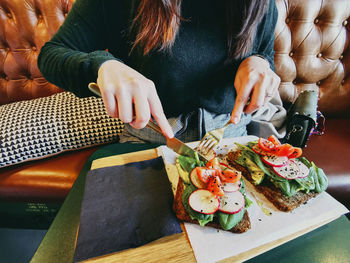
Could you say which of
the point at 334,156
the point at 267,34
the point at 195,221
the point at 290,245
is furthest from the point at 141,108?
the point at 334,156

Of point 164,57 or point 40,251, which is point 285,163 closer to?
point 164,57

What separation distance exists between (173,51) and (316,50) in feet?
4.81

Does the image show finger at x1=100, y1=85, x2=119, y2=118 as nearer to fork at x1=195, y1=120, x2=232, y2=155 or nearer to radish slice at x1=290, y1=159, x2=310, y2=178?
fork at x1=195, y1=120, x2=232, y2=155

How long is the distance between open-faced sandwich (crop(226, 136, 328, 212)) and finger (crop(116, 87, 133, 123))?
62 cm

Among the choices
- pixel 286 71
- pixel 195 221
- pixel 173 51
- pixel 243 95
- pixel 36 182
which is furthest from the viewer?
pixel 286 71

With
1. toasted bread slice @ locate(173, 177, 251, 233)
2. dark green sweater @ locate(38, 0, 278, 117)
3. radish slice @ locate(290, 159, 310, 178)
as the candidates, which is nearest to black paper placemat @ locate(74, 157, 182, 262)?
toasted bread slice @ locate(173, 177, 251, 233)

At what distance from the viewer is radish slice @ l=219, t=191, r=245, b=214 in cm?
68

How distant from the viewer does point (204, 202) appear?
Result: 27.7 inches

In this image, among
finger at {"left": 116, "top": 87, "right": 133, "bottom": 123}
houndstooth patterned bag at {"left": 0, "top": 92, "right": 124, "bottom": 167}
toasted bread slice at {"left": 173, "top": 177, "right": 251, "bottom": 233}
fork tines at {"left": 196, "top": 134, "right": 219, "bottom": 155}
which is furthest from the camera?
houndstooth patterned bag at {"left": 0, "top": 92, "right": 124, "bottom": 167}

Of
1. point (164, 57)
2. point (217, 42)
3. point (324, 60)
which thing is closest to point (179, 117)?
point (164, 57)

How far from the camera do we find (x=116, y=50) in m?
1.07

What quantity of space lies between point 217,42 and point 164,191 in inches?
30.7

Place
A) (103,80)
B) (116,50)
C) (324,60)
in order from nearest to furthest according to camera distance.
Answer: (103,80) → (116,50) → (324,60)

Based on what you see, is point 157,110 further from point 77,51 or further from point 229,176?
point 77,51
